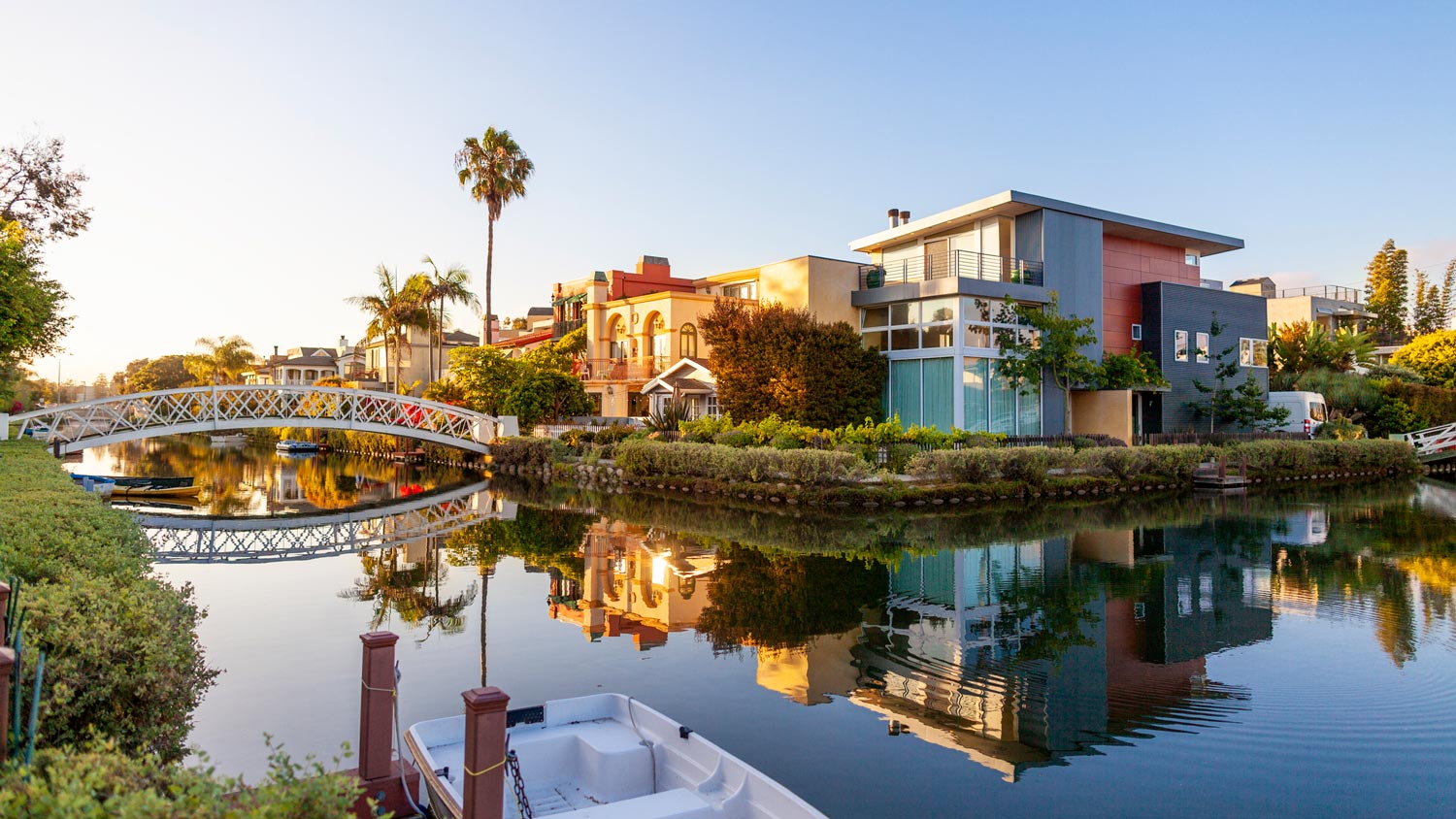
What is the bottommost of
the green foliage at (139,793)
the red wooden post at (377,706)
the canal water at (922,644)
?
the canal water at (922,644)

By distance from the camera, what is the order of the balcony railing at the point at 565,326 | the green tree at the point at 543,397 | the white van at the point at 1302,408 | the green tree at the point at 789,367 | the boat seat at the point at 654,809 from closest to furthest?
the boat seat at the point at 654,809, the green tree at the point at 789,367, the green tree at the point at 543,397, the white van at the point at 1302,408, the balcony railing at the point at 565,326

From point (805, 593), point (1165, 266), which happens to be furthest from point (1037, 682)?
point (1165, 266)

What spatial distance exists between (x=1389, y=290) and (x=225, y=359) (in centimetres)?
9273

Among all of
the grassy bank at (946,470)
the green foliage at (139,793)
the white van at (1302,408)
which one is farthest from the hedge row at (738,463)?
the white van at (1302,408)

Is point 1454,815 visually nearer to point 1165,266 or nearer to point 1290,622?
point 1290,622

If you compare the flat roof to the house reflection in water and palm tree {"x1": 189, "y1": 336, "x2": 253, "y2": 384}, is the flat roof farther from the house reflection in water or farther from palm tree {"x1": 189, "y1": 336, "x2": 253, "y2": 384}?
palm tree {"x1": 189, "y1": 336, "x2": 253, "y2": 384}

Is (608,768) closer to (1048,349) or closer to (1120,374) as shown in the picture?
(1048,349)

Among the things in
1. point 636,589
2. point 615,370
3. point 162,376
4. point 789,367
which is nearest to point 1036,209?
point 789,367

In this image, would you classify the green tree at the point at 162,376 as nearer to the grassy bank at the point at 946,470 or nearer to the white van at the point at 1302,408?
the grassy bank at the point at 946,470

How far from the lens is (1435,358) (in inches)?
1811

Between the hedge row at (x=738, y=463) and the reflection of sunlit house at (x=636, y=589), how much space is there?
20.1 feet

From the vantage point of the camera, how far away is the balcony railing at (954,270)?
1179 inches

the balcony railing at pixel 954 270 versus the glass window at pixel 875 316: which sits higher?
the balcony railing at pixel 954 270

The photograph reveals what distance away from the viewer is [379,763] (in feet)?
16.8
